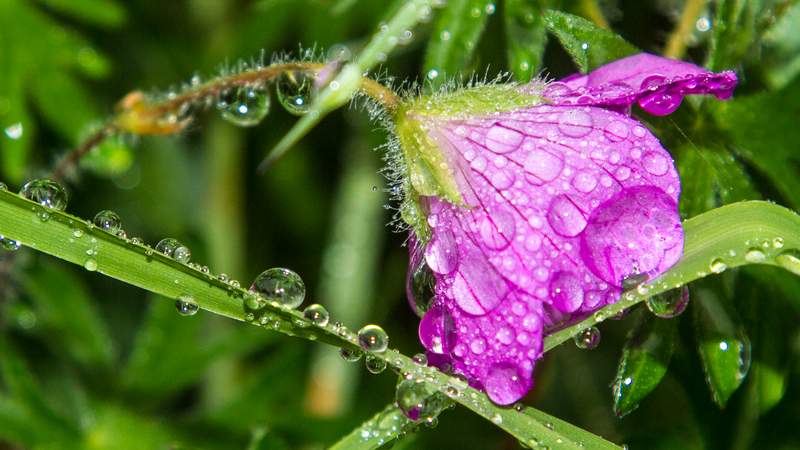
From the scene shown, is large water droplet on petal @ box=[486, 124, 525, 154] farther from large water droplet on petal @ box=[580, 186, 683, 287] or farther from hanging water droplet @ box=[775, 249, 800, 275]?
hanging water droplet @ box=[775, 249, 800, 275]

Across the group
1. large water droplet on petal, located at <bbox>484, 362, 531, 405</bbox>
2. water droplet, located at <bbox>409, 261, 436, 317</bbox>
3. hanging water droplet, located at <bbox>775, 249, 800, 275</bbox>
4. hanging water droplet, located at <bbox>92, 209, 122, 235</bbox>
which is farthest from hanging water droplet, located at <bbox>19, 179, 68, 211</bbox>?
hanging water droplet, located at <bbox>775, 249, 800, 275</bbox>

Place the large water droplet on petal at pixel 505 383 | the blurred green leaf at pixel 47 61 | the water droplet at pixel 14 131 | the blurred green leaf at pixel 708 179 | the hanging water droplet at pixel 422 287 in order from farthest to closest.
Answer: the blurred green leaf at pixel 47 61
the water droplet at pixel 14 131
the blurred green leaf at pixel 708 179
the hanging water droplet at pixel 422 287
the large water droplet on petal at pixel 505 383

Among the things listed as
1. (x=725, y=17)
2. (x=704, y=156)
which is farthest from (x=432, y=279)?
(x=725, y=17)

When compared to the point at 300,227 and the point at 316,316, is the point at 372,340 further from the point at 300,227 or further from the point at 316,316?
the point at 300,227

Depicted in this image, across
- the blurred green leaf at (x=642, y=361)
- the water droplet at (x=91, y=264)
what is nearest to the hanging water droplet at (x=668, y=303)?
the blurred green leaf at (x=642, y=361)

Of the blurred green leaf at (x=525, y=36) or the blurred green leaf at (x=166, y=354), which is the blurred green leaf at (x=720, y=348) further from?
the blurred green leaf at (x=166, y=354)
